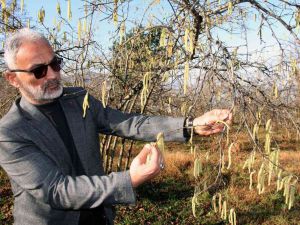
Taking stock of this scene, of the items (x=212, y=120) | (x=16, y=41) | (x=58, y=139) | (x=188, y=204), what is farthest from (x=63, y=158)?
(x=188, y=204)

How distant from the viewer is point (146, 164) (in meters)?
1.47

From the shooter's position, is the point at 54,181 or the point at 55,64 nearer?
the point at 54,181

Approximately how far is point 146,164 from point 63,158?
68 centimetres

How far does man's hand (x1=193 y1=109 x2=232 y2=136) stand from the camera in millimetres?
1926

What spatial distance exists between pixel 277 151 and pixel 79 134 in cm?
97

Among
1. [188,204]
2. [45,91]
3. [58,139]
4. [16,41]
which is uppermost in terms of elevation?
[16,41]

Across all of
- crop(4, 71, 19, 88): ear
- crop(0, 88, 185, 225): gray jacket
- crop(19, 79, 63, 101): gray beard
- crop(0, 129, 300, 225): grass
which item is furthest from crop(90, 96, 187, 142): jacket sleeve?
crop(0, 129, 300, 225): grass

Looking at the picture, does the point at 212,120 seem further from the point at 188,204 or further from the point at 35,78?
the point at 188,204

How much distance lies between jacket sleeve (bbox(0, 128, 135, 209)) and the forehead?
1.12 feet

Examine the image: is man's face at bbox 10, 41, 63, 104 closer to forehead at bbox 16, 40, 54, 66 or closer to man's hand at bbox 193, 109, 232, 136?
forehead at bbox 16, 40, 54, 66

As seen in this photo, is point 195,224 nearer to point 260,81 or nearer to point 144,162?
point 260,81

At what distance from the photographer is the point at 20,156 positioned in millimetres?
1783

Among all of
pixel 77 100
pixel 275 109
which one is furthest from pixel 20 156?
pixel 275 109

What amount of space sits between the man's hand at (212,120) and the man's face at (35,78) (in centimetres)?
69
